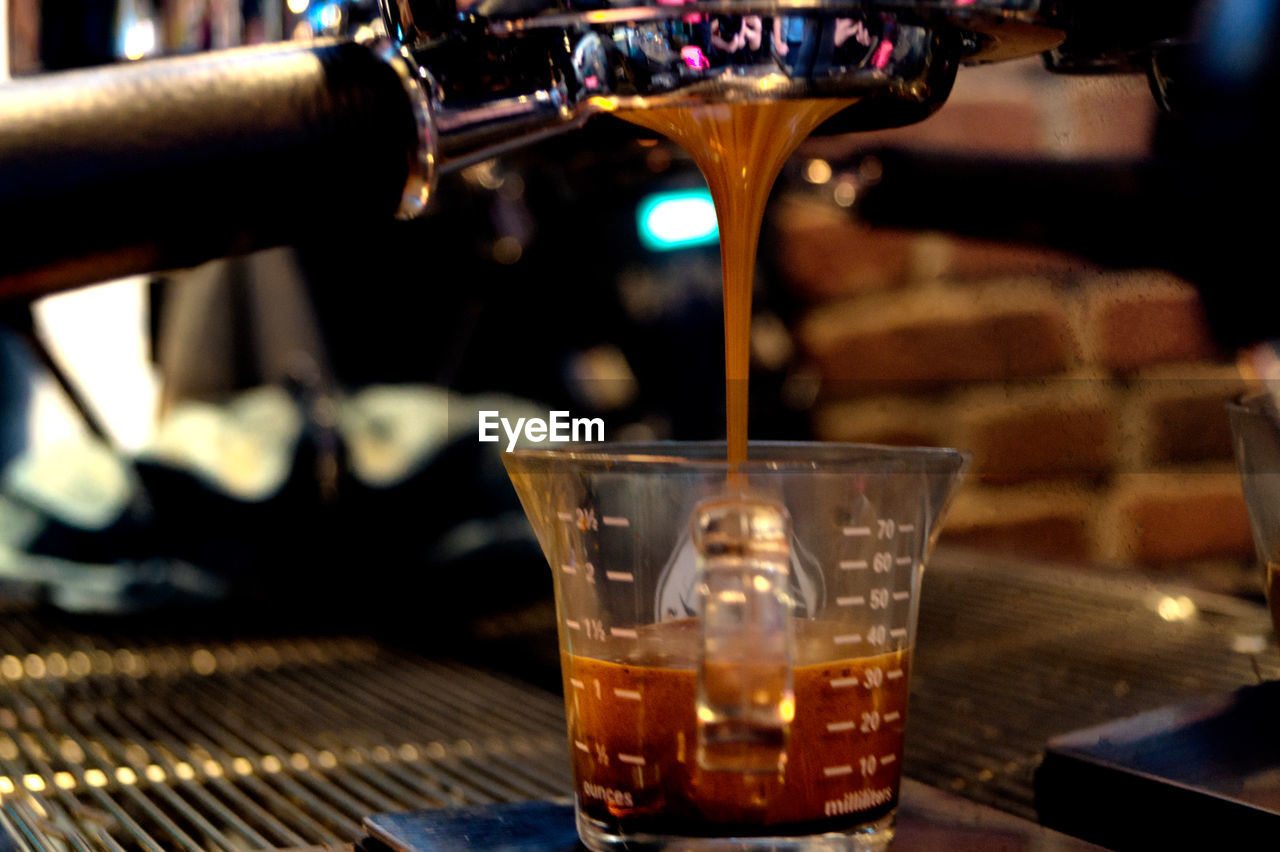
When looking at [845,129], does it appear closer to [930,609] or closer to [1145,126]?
[1145,126]

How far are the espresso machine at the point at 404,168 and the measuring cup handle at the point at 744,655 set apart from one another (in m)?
0.09

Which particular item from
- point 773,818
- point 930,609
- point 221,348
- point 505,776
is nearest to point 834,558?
point 773,818

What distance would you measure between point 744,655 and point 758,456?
10 centimetres

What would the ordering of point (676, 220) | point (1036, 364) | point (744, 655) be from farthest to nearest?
point (676, 220), point (1036, 364), point (744, 655)

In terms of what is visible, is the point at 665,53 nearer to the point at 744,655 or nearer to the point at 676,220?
the point at 744,655

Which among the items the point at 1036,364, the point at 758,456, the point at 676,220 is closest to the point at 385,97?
the point at 758,456

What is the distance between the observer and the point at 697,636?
279 millimetres

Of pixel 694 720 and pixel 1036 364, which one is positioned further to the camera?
pixel 1036 364

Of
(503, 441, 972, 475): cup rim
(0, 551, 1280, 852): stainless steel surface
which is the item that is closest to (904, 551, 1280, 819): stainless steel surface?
(0, 551, 1280, 852): stainless steel surface

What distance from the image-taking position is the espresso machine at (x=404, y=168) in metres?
0.27

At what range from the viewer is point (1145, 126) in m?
0.45

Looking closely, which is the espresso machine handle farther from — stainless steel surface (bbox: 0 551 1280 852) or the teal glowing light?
the teal glowing light

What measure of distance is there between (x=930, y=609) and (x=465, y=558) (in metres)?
0.23

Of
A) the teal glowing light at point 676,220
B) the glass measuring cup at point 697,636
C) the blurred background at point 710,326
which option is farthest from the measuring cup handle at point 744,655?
the teal glowing light at point 676,220
